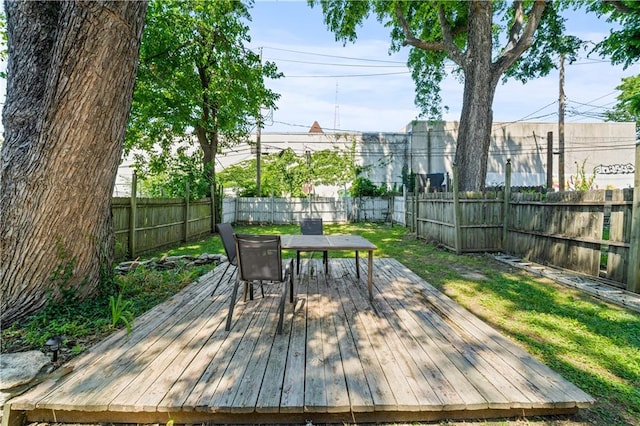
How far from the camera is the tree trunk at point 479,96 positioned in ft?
27.0

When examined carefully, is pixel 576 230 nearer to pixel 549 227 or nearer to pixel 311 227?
pixel 549 227

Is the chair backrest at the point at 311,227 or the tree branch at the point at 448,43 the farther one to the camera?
the tree branch at the point at 448,43

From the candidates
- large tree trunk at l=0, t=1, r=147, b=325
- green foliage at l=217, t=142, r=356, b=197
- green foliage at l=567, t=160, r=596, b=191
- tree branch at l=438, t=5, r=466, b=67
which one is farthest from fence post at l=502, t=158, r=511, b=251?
green foliage at l=217, t=142, r=356, b=197

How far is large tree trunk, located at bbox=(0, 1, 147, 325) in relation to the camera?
282 centimetres

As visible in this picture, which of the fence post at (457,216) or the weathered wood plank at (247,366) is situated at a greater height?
the fence post at (457,216)

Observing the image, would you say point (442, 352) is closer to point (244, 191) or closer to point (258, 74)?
point (258, 74)

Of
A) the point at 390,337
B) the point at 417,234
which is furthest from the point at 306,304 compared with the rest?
the point at 417,234

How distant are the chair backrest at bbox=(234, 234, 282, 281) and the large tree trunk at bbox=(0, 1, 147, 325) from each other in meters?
1.58

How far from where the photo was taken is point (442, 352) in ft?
7.99

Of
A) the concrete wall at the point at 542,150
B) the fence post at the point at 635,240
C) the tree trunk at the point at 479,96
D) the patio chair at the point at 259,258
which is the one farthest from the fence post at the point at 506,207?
the concrete wall at the point at 542,150

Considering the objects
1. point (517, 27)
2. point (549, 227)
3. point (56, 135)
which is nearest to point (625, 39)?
point (517, 27)

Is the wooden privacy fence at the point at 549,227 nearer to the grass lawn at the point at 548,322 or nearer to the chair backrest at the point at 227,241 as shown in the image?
the grass lawn at the point at 548,322

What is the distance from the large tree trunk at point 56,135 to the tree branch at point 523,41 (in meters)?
8.85

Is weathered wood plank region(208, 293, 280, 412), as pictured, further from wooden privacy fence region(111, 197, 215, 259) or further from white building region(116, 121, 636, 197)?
white building region(116, 121, 636, 197)
